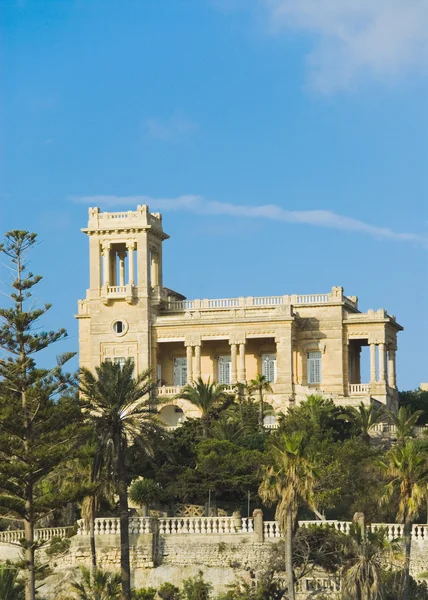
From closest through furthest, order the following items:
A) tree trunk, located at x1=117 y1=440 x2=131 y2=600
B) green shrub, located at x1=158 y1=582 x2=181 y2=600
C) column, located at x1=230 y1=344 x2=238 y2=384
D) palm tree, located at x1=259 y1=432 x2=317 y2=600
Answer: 1. palm tree, located at x1=259 y1=432 x2=317 y2=600
2. tree trunk, located at x1=117 y1=440 x2=131 y2=600
3. green shrub, located at x1=158 y1=582 x2=181 y2=600
4. column, located at x1=230 y1=344 x2=238 y2=384

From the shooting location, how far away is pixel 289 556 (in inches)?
1818

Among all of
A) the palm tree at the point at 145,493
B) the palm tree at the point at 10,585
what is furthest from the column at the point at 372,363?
the palm tree at the point at 10,585

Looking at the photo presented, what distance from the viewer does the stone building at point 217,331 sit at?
266ft

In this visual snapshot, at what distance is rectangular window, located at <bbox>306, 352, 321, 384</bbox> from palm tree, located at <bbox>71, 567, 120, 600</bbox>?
33451 mm

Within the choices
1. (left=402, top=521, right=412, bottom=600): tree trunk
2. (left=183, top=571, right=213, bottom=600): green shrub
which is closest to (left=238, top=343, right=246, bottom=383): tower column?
(left=183, top=571, right=213, bottom=600): green shrub

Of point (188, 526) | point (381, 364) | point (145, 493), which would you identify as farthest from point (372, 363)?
point (188, 526)

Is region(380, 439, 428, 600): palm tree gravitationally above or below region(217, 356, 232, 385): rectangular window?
below

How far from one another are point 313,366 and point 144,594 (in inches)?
1349

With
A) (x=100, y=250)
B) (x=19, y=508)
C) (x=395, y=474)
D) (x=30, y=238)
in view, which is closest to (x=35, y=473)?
(x=19, y=508)

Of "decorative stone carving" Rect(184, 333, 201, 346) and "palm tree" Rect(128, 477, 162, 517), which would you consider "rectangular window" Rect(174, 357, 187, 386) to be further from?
"palm tree" Rect(128, 477, 162, 517)

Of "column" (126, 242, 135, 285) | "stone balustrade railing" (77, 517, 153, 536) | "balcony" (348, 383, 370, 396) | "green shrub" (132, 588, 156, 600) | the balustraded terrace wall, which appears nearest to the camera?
"green shrub" (132, 588, 156, 600)

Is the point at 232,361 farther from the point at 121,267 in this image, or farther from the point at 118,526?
the point at 118,526

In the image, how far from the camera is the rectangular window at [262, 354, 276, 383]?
82.3 meters

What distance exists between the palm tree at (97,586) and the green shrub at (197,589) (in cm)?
215
